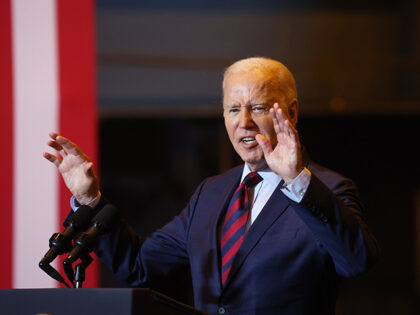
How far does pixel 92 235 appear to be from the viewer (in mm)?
1558

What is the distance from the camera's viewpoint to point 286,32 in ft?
16.6

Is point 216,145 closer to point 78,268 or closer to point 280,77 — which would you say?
point 280,77

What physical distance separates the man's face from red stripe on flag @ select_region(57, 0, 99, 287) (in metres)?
0.57

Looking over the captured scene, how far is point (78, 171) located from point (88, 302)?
62 cm

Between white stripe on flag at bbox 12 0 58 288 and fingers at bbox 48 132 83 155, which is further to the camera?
white stripe on flag at bbox 12 0 58 288

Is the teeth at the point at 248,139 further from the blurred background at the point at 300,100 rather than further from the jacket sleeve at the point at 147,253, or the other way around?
the blurred background at the point at 300,100

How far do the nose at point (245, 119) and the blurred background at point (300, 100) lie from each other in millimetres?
3133

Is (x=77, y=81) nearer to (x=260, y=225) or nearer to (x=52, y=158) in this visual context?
(x=52, y=158)

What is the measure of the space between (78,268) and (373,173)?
4.19 meters

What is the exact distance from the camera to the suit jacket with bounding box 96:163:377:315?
5.20ft

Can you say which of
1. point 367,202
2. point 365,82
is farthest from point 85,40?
point 367,202

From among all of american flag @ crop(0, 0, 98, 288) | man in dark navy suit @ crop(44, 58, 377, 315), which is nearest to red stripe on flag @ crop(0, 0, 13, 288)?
american flag @ crop(0, 0, 98, 288)

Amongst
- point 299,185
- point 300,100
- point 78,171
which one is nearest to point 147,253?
point 78,171

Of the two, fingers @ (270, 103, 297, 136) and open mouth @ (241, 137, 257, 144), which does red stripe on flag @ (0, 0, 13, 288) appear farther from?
fingers @ (270, 103, 297, 136)
